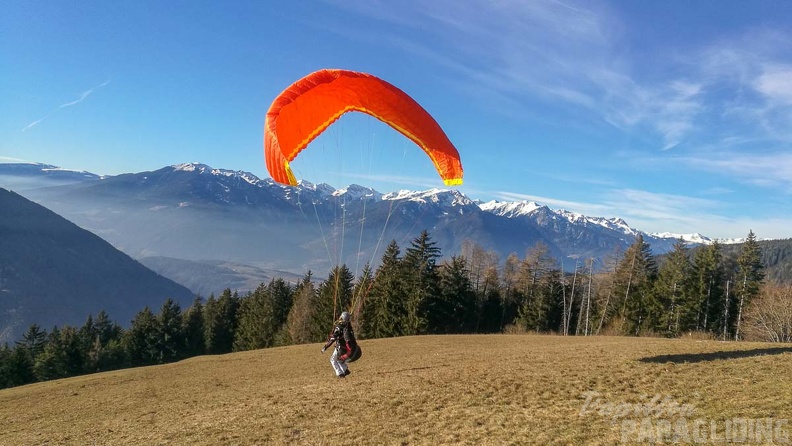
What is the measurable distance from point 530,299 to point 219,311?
3995 centimetres

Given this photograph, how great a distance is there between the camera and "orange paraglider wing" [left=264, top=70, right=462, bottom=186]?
12.8m

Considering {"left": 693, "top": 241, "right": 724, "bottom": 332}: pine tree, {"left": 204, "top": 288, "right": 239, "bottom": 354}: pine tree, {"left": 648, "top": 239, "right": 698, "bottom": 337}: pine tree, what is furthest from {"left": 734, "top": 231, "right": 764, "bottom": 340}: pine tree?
{"left": 204, "top": 288, "right": 239, "bottom": 354}: pine tree

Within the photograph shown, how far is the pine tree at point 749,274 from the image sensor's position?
40.8 meters

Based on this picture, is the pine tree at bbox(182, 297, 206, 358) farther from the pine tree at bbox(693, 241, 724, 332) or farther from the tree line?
the pine tree at bbox(693, 241, 724, 332)

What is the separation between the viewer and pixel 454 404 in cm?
1124

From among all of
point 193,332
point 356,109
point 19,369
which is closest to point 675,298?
point 356,109

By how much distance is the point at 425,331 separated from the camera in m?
42.8

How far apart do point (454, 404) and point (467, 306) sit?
37878 millimetres

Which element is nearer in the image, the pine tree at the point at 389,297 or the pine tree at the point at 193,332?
the pine tree at the point at 389,297

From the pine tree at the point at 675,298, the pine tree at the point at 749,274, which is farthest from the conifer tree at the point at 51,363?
the pine tree at the point at 749,274

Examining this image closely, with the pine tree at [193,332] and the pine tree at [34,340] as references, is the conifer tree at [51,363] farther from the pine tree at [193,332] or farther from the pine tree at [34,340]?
Answer: the pine tree at [193,332]

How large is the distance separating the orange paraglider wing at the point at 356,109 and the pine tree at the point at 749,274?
41.0 m

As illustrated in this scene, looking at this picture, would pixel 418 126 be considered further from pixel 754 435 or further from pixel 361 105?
pixel 754 435

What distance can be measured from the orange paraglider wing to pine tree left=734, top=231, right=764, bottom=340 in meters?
41.0
